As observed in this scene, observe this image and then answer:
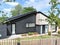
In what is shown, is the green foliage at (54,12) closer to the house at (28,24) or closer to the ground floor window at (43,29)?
the house at (28,24)

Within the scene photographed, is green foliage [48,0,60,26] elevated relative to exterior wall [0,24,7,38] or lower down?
elevated

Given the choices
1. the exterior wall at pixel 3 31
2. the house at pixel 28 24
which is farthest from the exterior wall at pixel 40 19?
the exterior wall at pixel 3 31

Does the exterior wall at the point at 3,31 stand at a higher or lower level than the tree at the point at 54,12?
lower

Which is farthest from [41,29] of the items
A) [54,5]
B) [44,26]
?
[54,5]

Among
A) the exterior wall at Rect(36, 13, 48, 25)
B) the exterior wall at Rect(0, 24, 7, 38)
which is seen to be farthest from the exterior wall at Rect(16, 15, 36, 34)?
the exterior wall at Rect(0, 24, 7, 38)

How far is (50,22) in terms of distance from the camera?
93.4 feet

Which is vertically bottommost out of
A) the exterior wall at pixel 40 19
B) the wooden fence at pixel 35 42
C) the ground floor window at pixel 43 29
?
the ground floor window at pixel 43 29

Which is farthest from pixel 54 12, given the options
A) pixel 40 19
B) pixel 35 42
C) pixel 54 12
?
pixel 35 42

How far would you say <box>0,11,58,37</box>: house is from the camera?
2938 cm

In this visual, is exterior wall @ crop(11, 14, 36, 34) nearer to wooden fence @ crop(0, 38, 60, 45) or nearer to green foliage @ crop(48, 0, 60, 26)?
green foliage @ crop(48, 0, 60, 26)

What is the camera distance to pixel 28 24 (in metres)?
32.1

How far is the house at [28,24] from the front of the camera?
96.4ft

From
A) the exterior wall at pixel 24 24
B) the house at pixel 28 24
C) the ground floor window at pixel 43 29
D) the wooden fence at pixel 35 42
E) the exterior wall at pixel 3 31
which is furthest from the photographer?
the ground floor window at pixel 43 29

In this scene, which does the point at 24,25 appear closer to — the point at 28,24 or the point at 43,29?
the point at 28,24
